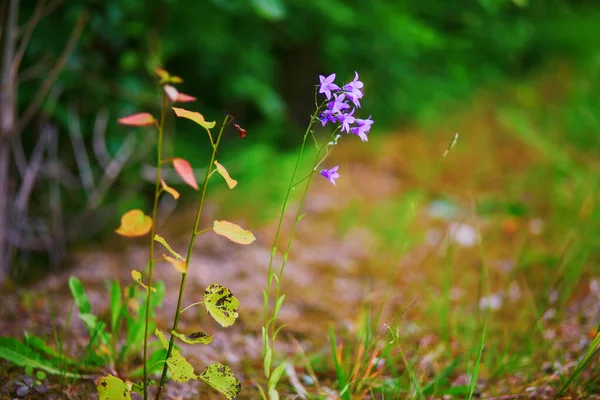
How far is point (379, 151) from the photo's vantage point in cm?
423

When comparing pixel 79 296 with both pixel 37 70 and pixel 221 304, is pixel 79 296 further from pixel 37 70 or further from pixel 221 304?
pixel 37 70

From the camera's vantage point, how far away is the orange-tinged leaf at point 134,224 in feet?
3.42

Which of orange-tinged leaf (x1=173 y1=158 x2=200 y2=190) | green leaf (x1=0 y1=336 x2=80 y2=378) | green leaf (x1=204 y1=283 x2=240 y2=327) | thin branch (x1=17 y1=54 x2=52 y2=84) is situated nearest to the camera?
orange-tinged leaf (x1=173 y1=158 x2=200 y2=190)

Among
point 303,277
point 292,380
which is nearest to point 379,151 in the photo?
point 303,277

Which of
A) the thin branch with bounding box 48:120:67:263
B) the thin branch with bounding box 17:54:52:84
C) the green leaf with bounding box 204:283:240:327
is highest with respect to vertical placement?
the green leaf with bounding box 204:283:240:327

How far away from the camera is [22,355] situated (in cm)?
132

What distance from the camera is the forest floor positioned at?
5.01 ft

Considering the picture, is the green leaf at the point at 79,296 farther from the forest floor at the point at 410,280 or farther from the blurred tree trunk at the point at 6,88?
the blurred tree trunk at the point at 6,88

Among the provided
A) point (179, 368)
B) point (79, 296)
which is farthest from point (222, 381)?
point (79, 296)

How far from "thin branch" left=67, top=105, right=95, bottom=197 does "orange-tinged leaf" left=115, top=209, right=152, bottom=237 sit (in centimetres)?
163

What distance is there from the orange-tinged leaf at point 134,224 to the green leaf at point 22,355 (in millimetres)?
507

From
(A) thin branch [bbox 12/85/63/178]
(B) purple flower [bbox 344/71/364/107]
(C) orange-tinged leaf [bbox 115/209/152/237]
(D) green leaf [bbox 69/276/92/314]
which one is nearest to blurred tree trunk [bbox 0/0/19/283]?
(A) thin branch [bbox 12/85/63/178]

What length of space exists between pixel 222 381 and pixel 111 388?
24 cm

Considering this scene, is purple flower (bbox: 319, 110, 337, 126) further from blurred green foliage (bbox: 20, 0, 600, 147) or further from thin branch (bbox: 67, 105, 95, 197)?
thin branch (bbox: 67, 105, 95, 197)
